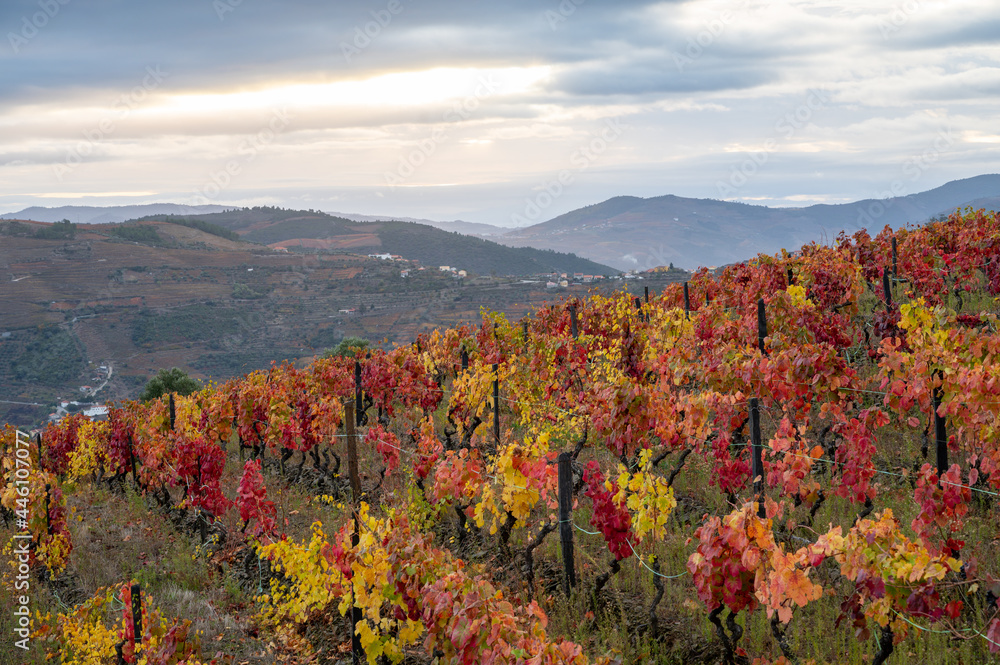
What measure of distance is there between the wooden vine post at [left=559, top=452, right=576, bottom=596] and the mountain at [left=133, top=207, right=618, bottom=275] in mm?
90697

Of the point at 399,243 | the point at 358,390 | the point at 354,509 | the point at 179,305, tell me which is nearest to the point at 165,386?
the point at 358,390

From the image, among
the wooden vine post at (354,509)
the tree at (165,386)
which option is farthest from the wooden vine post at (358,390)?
the tree at (165,386)

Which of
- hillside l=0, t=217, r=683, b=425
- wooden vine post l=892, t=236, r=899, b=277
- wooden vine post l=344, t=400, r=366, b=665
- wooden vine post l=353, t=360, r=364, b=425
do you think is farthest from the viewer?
hillside l=0, t=217, r=683, b=425

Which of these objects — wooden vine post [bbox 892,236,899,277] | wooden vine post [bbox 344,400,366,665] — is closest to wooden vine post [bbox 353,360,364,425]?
wooden vine post [bbox 344,400,366,665]

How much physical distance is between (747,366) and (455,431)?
5647mm

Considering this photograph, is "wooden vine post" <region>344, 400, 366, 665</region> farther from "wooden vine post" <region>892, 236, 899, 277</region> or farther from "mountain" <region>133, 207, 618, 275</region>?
"mountain" <region>133, 207, 618, 275</region>

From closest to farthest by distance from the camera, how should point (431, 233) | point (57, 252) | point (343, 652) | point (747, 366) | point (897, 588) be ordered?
point (897, 588) < point (343, 652) < point (747, 366) < point (57, 252) < point (431, 233)

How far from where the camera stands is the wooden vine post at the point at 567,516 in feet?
18.2

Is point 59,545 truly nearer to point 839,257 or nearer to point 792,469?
point 792,469

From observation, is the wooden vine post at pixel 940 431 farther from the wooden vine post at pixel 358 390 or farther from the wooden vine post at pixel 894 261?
the wooden vine post at pixel 894 261

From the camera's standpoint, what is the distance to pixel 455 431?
1091 centimetres

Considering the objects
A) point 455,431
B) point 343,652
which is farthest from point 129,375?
point 343,652

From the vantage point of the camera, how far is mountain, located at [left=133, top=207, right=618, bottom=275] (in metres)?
109

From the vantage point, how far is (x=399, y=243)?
121 metres
